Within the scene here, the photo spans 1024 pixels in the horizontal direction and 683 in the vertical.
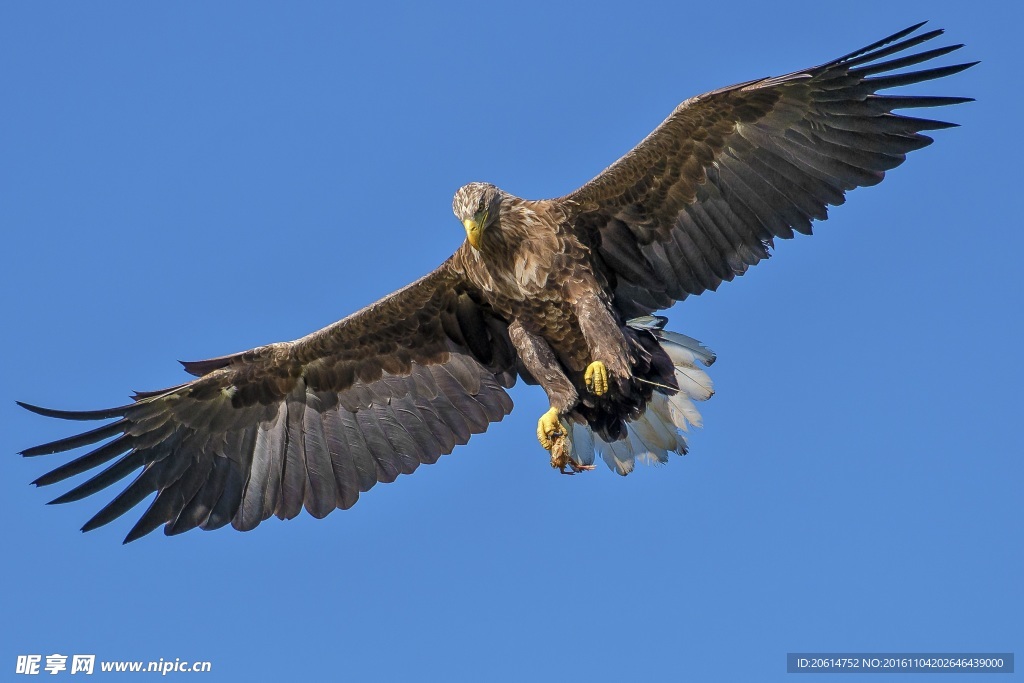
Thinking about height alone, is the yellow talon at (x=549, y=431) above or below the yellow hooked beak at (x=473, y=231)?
below

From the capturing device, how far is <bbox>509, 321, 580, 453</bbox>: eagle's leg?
10.3 m

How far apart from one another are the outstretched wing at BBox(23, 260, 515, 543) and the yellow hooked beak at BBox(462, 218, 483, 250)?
883 mm

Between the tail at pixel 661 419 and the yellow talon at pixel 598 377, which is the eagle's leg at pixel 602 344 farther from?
the tail at pixel 661 419

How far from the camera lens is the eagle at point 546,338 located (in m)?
10.1

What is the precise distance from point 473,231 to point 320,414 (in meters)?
2.21

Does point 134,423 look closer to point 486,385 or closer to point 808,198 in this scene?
point 486,385

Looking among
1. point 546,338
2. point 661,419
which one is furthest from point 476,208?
point 661,419

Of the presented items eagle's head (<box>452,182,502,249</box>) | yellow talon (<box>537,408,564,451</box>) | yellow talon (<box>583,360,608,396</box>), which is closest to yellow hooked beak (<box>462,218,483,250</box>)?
eagle's head (<box>452,182,502,249</box>)

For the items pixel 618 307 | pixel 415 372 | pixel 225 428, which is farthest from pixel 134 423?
pixel 618 307

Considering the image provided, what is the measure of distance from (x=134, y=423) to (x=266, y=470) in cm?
100

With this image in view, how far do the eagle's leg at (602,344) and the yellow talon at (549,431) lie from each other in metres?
0.34

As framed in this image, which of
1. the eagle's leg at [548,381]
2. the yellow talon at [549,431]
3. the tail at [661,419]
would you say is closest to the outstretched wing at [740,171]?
the tail at [661,419]

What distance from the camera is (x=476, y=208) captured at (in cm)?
1009

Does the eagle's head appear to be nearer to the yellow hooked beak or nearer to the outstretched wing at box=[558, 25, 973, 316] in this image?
the yellow hooked beak
